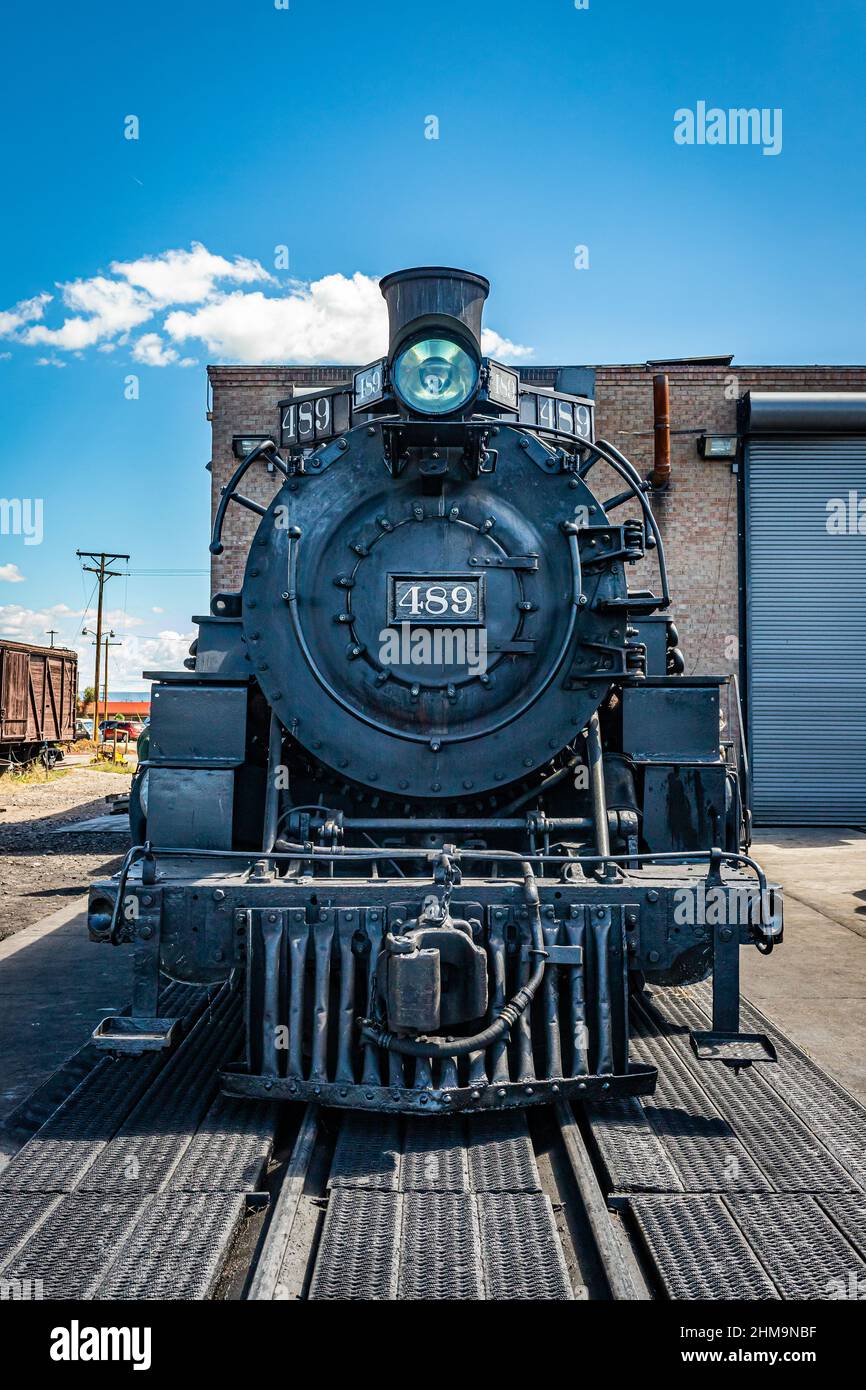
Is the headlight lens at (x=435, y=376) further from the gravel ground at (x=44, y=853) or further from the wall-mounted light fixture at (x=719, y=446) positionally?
the wall-mounted light fixture at (x=719, y=446)

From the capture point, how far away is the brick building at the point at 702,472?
42.0ft

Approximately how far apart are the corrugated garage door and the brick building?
0.04m

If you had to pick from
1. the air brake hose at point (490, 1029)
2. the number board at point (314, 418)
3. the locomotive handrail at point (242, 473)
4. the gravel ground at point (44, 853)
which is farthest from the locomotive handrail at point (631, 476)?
the gravel ground at point (44, 853)

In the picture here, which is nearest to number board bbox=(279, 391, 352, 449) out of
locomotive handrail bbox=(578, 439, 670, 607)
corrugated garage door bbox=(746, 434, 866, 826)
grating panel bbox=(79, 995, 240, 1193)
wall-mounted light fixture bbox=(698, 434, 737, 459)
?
locomotive handrail bbox=(578, 439, 670, 607)

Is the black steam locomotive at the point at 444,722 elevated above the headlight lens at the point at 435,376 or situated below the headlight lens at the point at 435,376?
below

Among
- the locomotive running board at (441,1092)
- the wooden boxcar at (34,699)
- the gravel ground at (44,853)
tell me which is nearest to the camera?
the locomotive running board at (441,1092)


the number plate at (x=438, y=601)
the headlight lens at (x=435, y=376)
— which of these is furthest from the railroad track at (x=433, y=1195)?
the headlight lens at (x=435, y=376)

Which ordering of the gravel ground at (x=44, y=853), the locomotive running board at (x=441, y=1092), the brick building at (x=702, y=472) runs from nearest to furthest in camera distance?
1. the locomotive running board at (x=441, y=1092)
2. the gravel ground at (x=44, y=853)
3. the brick building at (x=702, y=472)

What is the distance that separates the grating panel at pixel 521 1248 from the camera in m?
2.44

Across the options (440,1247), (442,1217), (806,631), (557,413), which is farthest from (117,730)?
(440,1247)

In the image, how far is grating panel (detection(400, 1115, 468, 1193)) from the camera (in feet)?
9.86

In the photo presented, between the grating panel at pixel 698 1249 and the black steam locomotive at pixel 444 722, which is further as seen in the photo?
the black steam locomotive at pixel 444 722

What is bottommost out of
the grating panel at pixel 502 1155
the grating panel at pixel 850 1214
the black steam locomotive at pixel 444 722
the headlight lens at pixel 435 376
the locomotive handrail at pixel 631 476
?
the grating panel at pixel 850 1214
